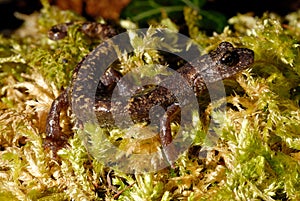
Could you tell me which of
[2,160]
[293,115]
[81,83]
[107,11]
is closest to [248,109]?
[293,115]

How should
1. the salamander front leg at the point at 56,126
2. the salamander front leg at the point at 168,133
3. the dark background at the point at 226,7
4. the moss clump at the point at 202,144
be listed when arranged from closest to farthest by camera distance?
the moss clump at the point at 202,144 → the salamander front leg at the point at 168,133 → the salamander front leg at the point at 56,126 → the dark background at the point at 226,7

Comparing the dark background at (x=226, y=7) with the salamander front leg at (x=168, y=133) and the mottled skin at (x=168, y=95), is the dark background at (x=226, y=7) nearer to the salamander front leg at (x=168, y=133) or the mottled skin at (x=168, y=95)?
the mottled skin at (x=168, y=95)

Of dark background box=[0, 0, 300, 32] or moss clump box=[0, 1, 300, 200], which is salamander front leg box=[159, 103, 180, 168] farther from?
dark background box=[0, 0, 300, 32]

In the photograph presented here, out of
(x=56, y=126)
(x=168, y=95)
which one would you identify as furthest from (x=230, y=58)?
(x=56, y=126)

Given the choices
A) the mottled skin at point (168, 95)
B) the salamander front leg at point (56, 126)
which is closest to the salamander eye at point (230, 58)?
the mottled skin at point (168, 95)

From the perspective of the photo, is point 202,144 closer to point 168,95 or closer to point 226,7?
point 168,95

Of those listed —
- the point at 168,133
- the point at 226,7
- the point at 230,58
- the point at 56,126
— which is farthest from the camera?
the point at 226,7
